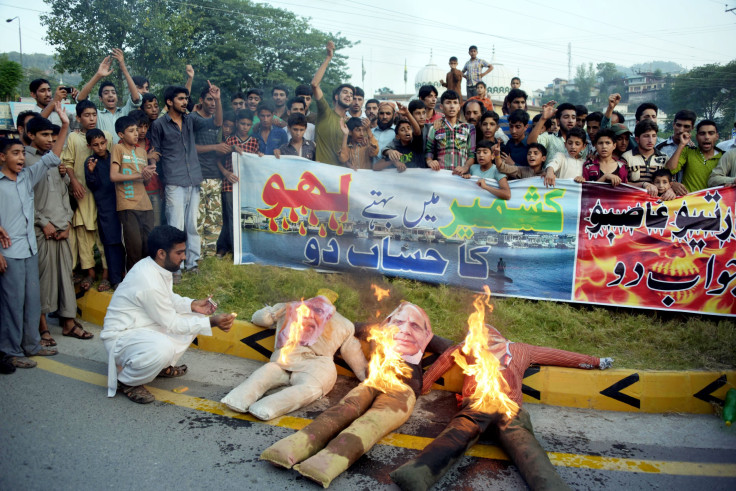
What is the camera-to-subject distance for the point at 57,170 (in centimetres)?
553

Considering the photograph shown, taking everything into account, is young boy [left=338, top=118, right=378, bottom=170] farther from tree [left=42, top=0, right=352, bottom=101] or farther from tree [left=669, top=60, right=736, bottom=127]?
tree [left=669, top=60, right=736, bottom=127]

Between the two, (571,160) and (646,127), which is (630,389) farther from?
(646,127)

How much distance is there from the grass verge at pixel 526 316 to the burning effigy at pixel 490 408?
0.61 m

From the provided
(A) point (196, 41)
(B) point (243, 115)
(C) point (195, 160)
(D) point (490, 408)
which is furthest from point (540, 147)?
(A) point (196, 41)

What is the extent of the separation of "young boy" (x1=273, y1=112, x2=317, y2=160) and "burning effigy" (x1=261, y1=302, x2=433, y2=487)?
314 cm

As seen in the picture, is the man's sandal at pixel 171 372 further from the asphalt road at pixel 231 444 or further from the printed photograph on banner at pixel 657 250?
the printed photograph on banner at pixel 657 250

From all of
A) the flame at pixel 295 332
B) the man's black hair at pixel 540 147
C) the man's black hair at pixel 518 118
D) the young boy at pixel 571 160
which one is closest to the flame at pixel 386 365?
the flame at pixel 295 332

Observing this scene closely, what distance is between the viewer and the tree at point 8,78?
26.3 meters

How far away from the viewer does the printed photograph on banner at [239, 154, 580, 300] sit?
226 inches

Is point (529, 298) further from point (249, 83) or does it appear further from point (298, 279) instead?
point (249, 83)

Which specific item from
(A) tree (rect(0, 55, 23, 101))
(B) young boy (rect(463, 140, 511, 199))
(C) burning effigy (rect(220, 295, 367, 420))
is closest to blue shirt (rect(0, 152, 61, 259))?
(C) burning effigy (rect(220, 295, 367, 420))

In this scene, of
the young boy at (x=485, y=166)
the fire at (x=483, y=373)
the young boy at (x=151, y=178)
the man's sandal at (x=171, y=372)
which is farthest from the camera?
the young boy at (x=151, y=178)

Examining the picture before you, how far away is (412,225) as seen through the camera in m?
6.22

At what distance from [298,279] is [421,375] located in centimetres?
227
